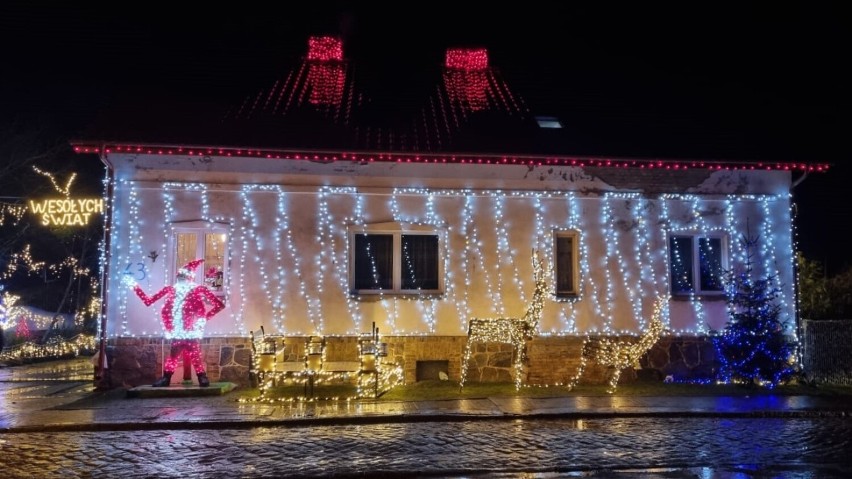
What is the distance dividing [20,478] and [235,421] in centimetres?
312

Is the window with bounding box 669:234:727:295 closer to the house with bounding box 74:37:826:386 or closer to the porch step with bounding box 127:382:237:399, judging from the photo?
the house with bounding box 74:37:826:386

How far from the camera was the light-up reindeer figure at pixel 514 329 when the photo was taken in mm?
13016

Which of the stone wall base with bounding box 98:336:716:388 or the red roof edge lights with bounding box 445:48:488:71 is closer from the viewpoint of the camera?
the stone wall base with bounding box 98:336:716:388

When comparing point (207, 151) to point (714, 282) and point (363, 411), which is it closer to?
point (363, 411)

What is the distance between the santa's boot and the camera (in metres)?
12.7

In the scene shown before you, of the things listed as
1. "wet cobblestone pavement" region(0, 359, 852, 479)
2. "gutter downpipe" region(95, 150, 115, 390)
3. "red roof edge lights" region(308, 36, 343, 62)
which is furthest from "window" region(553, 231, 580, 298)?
"gutter downpipe" region(95, 150, 115, 390)

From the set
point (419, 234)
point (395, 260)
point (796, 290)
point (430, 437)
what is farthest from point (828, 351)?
point (430, 437)

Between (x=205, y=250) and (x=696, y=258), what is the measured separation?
32.2 ft

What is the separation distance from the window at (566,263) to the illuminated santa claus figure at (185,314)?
21.4 feet

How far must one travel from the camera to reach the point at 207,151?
1347 cm

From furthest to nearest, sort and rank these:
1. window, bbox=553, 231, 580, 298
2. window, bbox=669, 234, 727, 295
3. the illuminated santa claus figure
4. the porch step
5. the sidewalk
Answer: window, bbox=669, 234, 727, 295
window, bbox=553, 231, 580, 298
the illuminated santa claus figure
the porch step
the sidewalk

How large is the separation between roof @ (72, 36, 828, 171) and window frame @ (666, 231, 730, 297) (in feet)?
4.65

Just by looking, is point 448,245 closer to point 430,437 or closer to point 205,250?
point 205,250

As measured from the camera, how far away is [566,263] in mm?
14680
